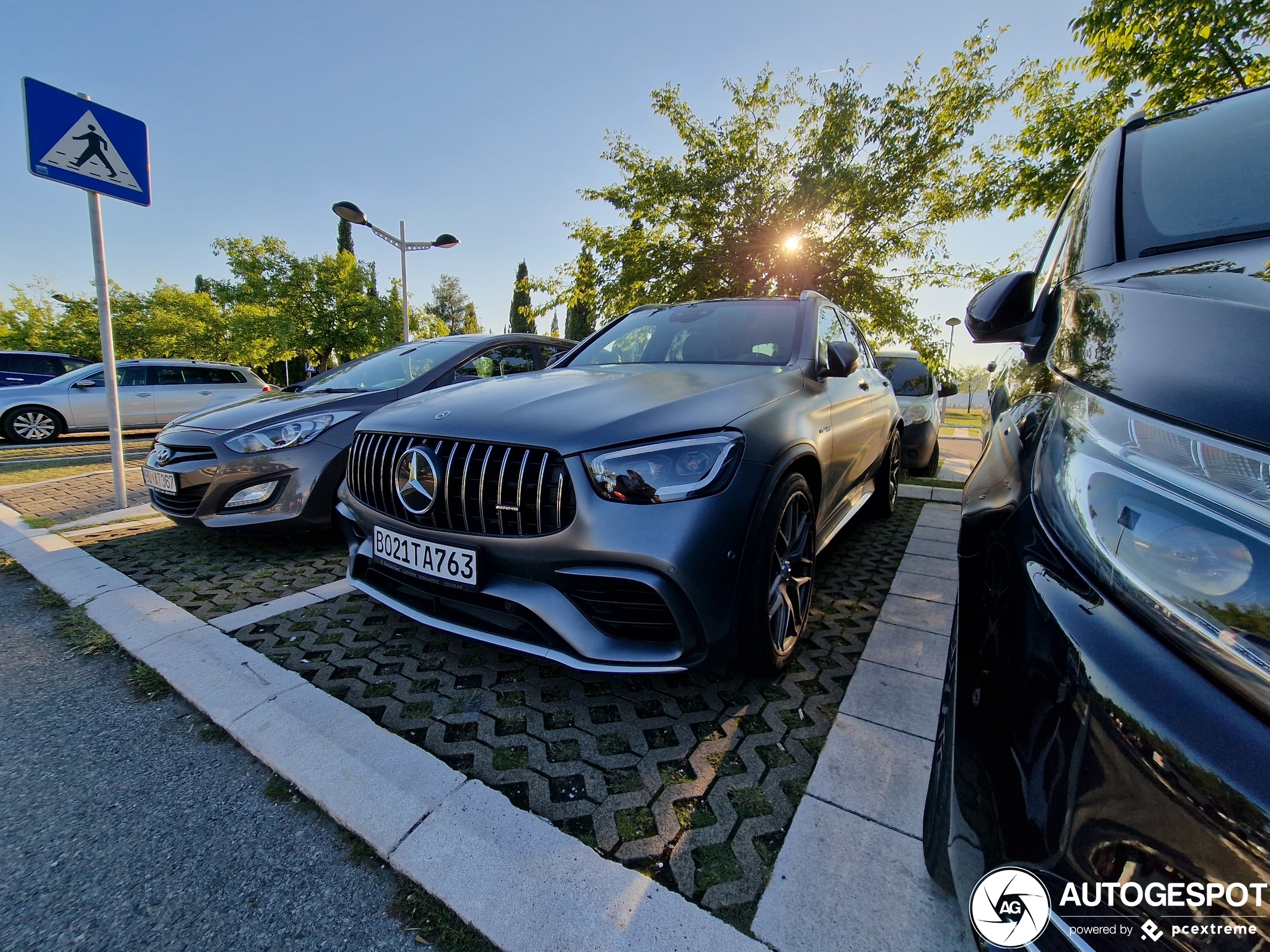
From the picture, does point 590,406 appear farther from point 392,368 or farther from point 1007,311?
point 392,368

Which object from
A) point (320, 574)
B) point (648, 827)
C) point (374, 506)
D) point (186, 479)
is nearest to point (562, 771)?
point (648, 827)

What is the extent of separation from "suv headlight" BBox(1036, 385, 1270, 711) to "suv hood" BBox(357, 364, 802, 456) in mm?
1091

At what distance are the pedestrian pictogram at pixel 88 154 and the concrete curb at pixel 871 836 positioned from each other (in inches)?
253

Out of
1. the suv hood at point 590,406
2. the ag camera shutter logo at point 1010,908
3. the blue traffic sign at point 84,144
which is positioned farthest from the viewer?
the blue traffic sign at point 84,144

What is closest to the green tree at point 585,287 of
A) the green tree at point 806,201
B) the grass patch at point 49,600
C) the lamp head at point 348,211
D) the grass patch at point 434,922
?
the green tree at point 806,201

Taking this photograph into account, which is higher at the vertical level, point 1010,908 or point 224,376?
point 224,376

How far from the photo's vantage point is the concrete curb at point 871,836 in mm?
1170

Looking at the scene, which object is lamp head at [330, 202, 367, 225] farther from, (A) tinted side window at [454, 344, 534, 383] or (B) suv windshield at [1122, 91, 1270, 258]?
(B) suv windshield at [1122, 91, 1270, 258]

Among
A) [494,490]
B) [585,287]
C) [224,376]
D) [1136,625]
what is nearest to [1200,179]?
[1136,625]

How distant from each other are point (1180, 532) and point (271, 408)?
4414 mm

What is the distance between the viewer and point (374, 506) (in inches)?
88.6

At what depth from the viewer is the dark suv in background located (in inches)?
21.8

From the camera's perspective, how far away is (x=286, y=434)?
3.49 meters

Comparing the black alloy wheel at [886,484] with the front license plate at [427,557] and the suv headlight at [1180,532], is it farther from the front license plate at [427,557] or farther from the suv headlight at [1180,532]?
the suv headlight at [1180,532]
